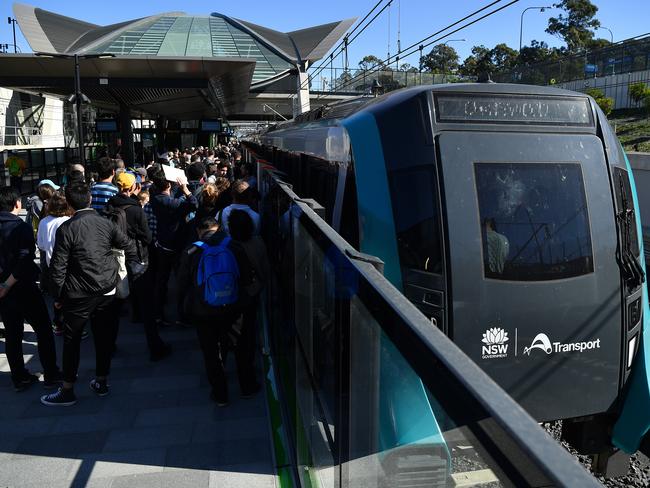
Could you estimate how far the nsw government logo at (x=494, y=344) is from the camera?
3.90m

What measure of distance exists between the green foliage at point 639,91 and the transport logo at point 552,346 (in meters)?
25.7

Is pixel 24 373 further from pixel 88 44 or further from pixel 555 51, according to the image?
pixel 555 51

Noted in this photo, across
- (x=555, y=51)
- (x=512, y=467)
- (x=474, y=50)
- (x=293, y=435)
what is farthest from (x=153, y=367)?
(x=474, y=50)

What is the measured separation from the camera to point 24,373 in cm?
536

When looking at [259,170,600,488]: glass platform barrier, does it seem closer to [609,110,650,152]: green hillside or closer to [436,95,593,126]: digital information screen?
[436,95,593,126]: digital information screen

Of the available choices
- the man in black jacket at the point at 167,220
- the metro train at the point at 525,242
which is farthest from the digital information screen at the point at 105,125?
the metro train at the point at 525,242

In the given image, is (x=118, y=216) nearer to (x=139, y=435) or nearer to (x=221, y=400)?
(x=221, y=400)

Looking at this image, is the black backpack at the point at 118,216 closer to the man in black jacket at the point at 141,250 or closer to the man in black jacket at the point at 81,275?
the man in black jacket at the point at 141,250

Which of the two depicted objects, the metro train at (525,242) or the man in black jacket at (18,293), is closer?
the metro train at (525,242)

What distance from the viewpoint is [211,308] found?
4812mm

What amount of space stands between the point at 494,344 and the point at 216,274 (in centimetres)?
223

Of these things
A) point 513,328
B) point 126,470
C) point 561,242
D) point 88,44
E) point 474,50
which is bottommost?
point 126,470

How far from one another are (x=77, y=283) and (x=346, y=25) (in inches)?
2120

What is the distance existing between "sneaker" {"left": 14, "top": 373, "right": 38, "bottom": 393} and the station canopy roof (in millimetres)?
18511
